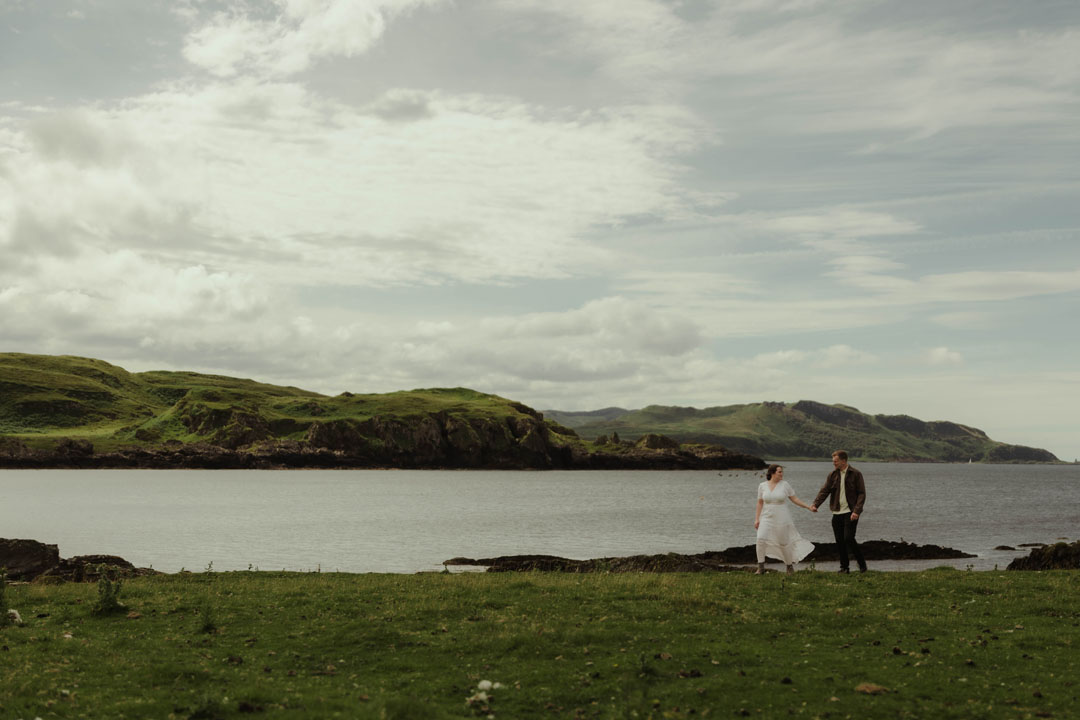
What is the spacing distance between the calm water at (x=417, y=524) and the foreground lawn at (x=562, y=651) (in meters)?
17.9

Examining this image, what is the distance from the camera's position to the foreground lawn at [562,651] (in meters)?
13.2

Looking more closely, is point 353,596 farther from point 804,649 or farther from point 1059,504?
point 1059,504

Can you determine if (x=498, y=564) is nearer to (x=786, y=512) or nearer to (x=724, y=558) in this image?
(x=724, y=558)

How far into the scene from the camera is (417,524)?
92.3 meters

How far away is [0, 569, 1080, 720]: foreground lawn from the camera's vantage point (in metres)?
13.2

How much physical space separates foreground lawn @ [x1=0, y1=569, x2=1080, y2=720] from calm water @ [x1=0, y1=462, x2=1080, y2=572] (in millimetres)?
17900

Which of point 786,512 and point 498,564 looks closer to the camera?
point 786,512

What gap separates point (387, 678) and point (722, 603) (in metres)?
10.1

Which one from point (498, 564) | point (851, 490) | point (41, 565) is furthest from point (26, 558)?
point (851, 490)

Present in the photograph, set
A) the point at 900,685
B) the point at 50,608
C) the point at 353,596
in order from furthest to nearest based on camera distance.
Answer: the point at 353,596 < the point at 50,608 < the point at 900,685

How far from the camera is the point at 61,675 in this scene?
49.7ft

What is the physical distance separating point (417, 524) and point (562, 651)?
7809cm

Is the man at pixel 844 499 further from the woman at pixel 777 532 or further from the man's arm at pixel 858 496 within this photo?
the woman at pixel 777 532

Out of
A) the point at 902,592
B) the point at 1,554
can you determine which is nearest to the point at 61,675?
the point at 902,592
